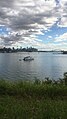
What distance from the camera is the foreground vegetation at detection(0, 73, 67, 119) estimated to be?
24.7 ft

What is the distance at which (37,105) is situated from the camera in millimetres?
8766

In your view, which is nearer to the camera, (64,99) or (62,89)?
(64,99)

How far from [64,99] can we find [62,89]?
1075 mm

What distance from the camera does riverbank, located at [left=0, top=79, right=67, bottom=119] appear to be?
7.53 metres

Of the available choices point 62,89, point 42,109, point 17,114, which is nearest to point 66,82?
point 62,89

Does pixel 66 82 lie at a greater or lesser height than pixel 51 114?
lesser

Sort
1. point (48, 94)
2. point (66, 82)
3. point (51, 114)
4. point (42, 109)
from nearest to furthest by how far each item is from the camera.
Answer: point (51, 114), point (42, 109), point (48, 94), point (66, 82)

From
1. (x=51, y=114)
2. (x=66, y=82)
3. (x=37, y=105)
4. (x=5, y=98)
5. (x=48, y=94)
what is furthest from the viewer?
(x=66, y=82)

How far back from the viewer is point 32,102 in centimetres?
929

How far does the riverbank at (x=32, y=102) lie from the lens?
7.53m

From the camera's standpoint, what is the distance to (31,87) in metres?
11.3

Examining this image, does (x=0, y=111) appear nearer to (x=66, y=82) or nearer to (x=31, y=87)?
(x=31, y=87)

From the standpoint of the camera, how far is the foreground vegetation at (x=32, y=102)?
753 centimetres

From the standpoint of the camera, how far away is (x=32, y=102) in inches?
366
